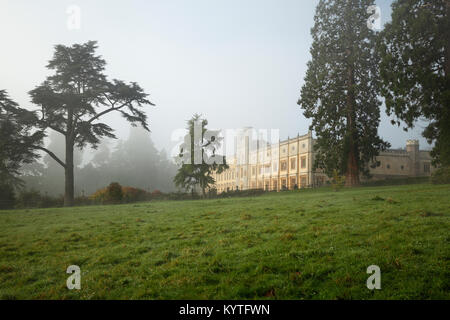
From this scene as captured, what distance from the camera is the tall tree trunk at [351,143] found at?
2678cm

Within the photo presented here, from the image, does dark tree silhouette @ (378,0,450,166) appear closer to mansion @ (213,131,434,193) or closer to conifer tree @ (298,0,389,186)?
conifer tree @ (298,0,389,186)

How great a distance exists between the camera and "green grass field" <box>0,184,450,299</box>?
4512mm

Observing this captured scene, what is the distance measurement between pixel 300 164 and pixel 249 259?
171ft

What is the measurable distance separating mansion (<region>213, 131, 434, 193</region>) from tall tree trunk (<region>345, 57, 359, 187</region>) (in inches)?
713

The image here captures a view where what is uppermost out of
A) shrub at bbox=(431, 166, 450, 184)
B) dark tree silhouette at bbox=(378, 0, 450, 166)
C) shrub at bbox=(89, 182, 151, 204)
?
dark tree silhouette at bbox=(378, 0, 450, 166)

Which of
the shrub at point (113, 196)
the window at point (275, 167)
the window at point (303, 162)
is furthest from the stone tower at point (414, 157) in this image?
the shrub at point (113, 196)

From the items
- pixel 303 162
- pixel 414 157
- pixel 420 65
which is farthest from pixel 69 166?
pixel 414 157

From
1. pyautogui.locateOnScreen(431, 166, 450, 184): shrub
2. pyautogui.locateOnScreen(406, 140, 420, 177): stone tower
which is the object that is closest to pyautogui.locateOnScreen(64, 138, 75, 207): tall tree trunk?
pyautogui.locateOnScreen(431, 166, 450, 184): shrub

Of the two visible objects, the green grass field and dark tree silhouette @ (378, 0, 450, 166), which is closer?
the green grass field

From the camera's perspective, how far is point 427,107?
63.7 ft

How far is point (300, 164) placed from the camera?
5616 centimetres

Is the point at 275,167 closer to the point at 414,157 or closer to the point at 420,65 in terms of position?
the point at 414,157
